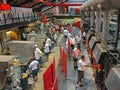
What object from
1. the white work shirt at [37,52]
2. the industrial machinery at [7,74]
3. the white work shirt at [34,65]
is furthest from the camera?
the white work shirt at [37,52]

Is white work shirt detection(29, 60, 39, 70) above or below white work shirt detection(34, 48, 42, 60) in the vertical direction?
below

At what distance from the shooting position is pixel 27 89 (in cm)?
834

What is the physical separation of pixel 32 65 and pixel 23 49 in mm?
1520

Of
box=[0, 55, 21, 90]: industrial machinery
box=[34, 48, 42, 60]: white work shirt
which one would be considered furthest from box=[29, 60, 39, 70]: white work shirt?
box=[0, 55, 21, 90]: industrial machinery

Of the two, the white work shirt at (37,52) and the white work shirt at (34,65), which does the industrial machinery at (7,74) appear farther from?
the white work shirt at (37,52)

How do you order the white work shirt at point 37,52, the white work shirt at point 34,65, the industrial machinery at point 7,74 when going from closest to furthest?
1. the industrial machinery at point 7,74
2. the white work shirt at point 34,65
3. the white work shirt at point 37,52

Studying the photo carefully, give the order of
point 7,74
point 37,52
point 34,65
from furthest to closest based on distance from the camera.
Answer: point 37,52 < point 34,65 < point 7,74

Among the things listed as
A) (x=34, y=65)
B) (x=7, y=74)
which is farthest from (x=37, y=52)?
(x=7, y=74)

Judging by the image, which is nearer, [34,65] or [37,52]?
[34,65]

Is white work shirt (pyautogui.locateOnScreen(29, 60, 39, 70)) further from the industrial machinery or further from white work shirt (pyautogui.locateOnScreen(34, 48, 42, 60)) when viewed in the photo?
the industrial machinery

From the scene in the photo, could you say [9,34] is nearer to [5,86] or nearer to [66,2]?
[5,86]

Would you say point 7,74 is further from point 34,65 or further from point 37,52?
point 37,52

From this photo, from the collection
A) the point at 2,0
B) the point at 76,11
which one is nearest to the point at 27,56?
the point at 2,0

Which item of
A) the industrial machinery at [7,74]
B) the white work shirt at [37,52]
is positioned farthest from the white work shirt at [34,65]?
the industrial machinery at [7,74]
